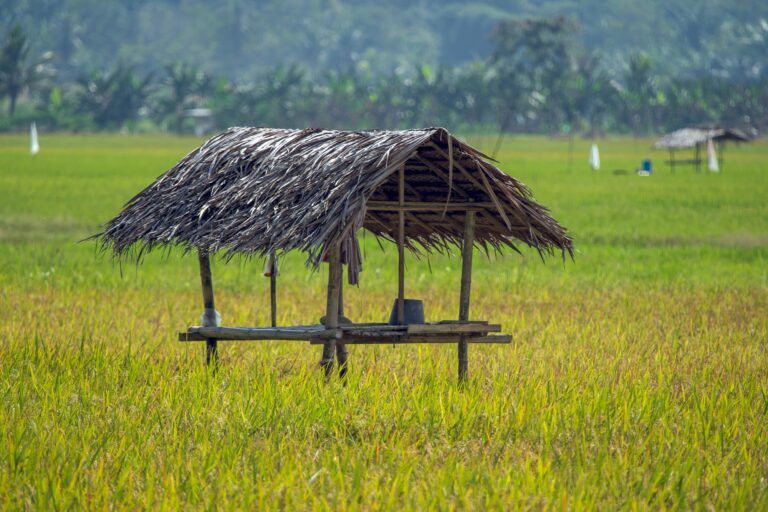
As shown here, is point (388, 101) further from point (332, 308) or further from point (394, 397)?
point (394, 397)

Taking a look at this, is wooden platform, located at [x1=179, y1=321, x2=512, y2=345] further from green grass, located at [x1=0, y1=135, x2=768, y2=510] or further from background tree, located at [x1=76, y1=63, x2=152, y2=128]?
background tree, located at [x1=76, y1=63, x2=152, y2=128]

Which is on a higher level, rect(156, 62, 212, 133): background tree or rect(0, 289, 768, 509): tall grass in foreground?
rect(156, 62, 212, 133): background tree

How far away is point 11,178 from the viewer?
2944 cm

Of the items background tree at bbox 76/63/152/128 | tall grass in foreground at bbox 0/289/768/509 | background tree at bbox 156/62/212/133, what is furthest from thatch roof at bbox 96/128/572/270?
background tree at bbox 76/63/152/128

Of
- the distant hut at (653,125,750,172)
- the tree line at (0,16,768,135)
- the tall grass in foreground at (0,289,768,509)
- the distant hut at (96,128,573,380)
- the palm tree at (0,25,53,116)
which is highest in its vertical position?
the palm tree at (0,25,53,116)

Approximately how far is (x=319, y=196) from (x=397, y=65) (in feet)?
448

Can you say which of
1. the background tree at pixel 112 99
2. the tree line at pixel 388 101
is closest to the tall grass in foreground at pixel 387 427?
the tree line at pixel 388 101

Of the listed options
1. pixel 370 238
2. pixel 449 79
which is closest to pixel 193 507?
pixel 370 238

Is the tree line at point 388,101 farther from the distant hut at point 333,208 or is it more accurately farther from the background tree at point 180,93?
the distant hut at point 333,208

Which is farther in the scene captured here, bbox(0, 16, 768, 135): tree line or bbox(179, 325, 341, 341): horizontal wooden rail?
bbox(0, 16, 768, 135): tree line

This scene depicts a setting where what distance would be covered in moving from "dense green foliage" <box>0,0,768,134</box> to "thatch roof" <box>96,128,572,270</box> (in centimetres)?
4705

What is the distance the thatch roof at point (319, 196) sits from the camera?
7.23 metres

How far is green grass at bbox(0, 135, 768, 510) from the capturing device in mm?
5285

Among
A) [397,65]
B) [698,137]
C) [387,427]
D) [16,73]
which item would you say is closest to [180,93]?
[16,73]
